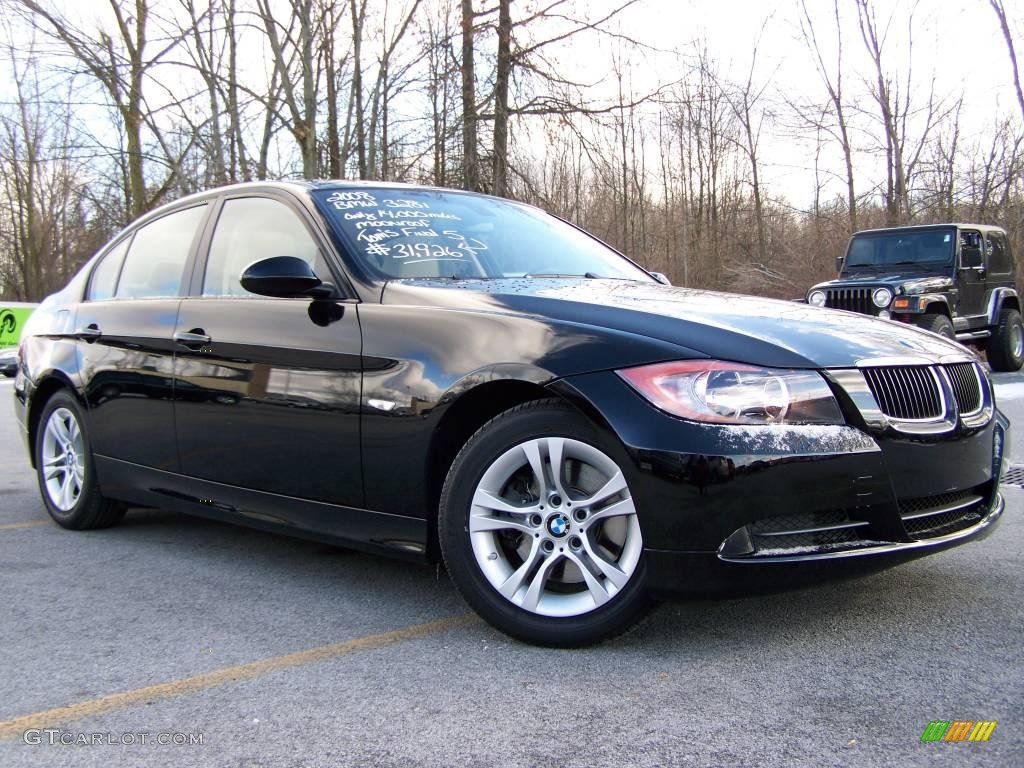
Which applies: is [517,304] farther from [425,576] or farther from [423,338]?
[425,576]

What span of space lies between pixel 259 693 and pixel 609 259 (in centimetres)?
270

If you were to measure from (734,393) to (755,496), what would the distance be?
29 centimetres

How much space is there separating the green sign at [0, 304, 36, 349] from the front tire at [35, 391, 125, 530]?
1656 cm

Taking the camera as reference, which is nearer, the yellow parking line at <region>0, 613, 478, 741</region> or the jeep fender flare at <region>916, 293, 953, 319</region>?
the yellow parking line at <region>0, 613, 478, 741</region>

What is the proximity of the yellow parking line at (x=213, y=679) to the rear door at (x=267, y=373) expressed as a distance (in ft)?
1.65

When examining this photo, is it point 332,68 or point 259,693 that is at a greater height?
point 332,68

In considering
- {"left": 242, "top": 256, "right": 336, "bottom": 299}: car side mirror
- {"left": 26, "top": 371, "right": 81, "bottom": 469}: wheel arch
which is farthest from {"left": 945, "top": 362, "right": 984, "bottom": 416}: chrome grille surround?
{"left": 26, "top": 371, "right": 81, "bottom": 469}: wheel arch

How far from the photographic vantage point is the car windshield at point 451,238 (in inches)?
144

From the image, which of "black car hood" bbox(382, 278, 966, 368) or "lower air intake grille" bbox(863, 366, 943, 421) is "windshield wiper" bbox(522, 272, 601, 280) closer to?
"black car hood" bbox(382, 278, 966, 368)

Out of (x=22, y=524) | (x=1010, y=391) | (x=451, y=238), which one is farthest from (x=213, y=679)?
(x=1010, y=391)

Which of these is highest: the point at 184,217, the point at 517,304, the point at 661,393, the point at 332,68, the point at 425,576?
the point at 332,68

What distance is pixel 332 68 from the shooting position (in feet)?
53.6

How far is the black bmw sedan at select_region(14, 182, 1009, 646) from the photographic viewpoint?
2652mm

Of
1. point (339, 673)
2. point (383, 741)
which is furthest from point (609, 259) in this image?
point (383, 741)
